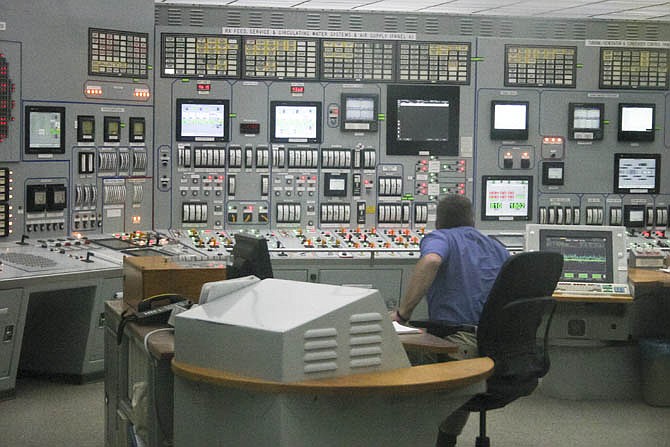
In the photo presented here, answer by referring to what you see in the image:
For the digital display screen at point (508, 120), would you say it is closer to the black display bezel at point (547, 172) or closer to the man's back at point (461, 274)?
the black display bezel at point (547, 172)

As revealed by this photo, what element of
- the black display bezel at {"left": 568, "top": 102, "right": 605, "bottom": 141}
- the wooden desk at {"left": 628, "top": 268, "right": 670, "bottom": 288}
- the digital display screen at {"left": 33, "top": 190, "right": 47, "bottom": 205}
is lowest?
the wooden desk at {"left": 628, "top": 268, "right": 670, "bottom": 288}

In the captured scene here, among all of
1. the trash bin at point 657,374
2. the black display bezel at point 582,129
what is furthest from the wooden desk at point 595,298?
the black display bezel at point 582,129

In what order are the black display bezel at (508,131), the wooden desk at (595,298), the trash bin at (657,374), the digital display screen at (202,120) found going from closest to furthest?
the wooden desk at (595,298)
the trash bin at (657,374)
the digital display screen at (202,120)
the black display bezel at (508,131)

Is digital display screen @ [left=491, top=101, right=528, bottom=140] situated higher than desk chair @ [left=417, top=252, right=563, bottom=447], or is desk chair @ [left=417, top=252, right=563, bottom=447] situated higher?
digital display screen @ [left=491, top=101, right=528, bottom=140]

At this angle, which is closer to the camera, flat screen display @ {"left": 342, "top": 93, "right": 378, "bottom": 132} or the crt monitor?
the crt monitor

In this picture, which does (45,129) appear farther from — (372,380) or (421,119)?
(372,380)

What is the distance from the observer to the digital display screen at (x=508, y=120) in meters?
6.98

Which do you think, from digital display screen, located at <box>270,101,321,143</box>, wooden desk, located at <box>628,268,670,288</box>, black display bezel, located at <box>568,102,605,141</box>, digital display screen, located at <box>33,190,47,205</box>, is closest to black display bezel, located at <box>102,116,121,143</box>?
digital display screen, located at <box>33,190,47,205</box>

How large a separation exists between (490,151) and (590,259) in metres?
1.69

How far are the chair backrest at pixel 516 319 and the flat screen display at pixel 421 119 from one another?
9.80 ft

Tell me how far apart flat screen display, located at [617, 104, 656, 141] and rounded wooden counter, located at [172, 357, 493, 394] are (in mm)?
4526

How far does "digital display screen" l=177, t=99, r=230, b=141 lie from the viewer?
6.58m

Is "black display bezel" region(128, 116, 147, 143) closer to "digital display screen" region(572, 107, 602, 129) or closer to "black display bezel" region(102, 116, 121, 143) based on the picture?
"black display bezel" region(102, 116, 121, 143)

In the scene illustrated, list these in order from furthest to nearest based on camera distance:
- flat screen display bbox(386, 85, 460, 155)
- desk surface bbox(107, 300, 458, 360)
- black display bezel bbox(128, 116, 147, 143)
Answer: flat screen display bbox(386, 85, 460, 155) < black display bezel bbox(128, 116, 147, 143) < desk surface bbox(107, 300, 458, 360)
